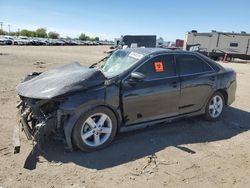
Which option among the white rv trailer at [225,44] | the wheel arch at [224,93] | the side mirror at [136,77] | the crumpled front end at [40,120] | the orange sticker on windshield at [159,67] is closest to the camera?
the crumpled front end at [40,120]

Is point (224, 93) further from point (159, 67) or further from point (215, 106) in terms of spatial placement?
point (159, 67)

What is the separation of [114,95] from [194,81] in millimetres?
1943

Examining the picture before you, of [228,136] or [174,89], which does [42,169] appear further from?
[228,136]

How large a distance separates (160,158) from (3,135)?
278 cm

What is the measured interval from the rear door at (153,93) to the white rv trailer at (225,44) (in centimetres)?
2507

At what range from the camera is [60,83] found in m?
4.40

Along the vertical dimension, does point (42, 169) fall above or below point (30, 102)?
below

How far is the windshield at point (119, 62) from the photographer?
505cm

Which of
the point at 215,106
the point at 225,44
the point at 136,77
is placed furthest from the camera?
the point at 225,44

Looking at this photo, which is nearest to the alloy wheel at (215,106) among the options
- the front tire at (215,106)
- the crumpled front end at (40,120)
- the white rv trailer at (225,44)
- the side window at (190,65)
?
the front tire at (215,106)

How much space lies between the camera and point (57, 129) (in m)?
4.29

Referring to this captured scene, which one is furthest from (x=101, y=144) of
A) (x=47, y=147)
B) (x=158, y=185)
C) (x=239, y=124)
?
(x=239, y=124)

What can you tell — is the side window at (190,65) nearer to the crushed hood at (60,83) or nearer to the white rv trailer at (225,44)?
the crushed hood at (60,83)

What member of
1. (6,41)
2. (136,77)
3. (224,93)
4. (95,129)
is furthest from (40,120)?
(6,41)
